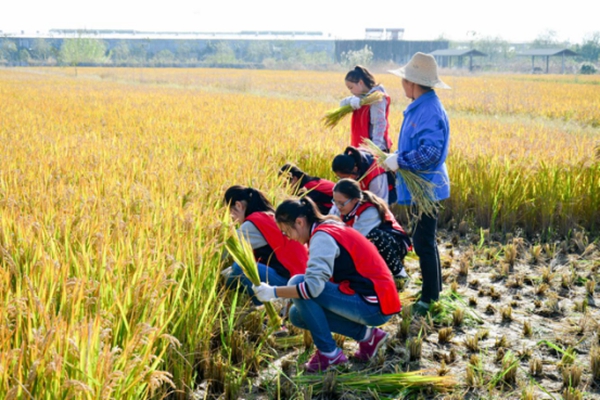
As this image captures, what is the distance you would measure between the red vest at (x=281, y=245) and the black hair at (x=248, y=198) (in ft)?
0.22

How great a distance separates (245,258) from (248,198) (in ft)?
1.80

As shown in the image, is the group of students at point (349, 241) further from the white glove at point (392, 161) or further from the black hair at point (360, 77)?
the black hair at point (360, 77)

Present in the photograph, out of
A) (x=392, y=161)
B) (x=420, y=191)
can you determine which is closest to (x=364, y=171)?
(x=392, y=161)

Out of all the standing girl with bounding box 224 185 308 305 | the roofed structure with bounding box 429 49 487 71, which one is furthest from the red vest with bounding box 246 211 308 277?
the roofed structure with bounding box 429 49 487 71

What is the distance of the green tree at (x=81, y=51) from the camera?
61188 millimetres

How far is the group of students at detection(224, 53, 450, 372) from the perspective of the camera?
2.78 metres

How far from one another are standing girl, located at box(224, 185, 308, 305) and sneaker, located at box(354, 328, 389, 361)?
1.73 ft

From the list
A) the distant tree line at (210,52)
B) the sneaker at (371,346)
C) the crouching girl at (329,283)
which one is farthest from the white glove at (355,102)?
the distant tree line at (210,52)

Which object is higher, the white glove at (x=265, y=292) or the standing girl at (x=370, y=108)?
the standing girl at (x=370, y=108)

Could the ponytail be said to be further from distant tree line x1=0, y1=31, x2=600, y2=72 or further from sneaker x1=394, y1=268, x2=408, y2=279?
distant tree line x1=0, y1=31, x2=600, y2=72

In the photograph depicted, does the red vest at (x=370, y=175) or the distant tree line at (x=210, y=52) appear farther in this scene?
the distant tree line at (x=210, y=52)

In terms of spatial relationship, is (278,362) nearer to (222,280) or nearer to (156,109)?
(222,280)

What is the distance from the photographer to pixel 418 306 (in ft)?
11.8

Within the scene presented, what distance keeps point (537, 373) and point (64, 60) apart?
6497 cm
